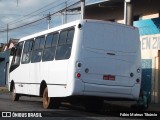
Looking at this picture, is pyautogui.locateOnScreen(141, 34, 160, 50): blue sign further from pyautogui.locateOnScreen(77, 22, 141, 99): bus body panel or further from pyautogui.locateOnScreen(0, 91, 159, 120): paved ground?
pyautogui.locateOnScreen(77, 22, 141, 99): bus body panel

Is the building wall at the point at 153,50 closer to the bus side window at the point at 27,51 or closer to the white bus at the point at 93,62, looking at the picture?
the white bus at the point at 93,62

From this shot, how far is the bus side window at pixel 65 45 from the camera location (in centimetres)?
1594

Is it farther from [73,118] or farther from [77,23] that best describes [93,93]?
[77,23]

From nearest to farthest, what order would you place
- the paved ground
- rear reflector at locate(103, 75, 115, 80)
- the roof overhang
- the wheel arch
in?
the paved ground → rear reflector at locate(103, 75, 115, 80) → the wheel arch → the roof overhang

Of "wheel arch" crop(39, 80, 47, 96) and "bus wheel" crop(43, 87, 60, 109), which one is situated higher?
"wheel arch" crop(39, 80, 47, 96)

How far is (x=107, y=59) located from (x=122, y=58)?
60 centimetres

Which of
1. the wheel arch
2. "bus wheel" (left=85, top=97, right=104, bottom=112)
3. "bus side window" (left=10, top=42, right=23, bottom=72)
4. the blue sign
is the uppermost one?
the blue sign

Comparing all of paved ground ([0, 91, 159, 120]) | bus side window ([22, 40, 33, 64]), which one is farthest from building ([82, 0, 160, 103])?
bus side window ([22, 40, 33, 64])

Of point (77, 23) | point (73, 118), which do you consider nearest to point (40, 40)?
point (77, 23)

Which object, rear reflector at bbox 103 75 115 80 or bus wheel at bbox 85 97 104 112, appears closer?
rear reflector at bbox 103 75 115 80

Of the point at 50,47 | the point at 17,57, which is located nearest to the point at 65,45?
the point at 50,47

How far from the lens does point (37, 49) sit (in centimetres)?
1938

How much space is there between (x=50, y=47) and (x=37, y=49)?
5.69ft

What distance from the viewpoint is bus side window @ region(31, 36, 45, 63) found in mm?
18922
